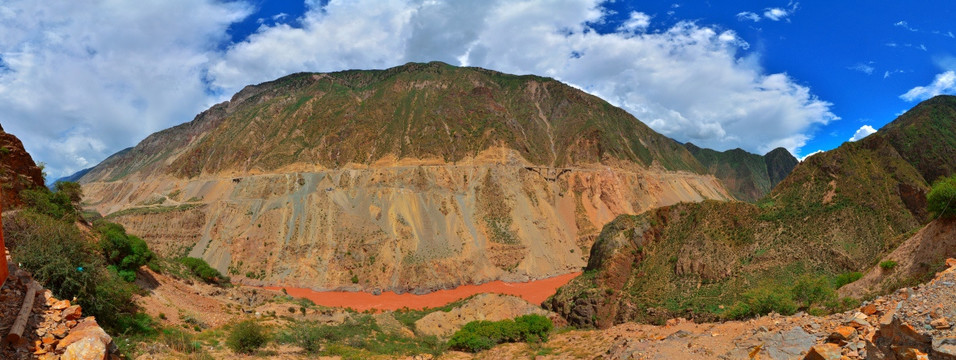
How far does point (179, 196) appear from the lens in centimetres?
7144

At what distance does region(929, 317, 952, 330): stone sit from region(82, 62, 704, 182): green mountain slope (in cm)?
6725

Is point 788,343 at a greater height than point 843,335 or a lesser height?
lesser

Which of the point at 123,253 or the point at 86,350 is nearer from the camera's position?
the point at 86,350

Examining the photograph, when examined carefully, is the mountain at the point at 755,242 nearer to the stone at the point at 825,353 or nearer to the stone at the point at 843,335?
the stone at the point at 843,335

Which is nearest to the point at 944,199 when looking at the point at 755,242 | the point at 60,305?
the point at 755,242

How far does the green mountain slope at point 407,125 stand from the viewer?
75562 millimetres

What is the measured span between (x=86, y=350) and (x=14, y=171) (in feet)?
53.4

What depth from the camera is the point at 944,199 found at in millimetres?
14828

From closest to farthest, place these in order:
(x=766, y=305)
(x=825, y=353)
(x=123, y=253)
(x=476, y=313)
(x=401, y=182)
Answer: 1. (x=825, y=353)
2. (x=766, y=305)
3. (x=123, y=253)
4. (x=476, y=313)
5. (x=401, y=182)

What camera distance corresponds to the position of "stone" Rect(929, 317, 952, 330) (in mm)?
6629

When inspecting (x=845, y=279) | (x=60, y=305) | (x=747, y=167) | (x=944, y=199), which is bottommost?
(x=845, y=279)

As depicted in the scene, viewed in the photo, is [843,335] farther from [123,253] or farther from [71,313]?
[123,253]

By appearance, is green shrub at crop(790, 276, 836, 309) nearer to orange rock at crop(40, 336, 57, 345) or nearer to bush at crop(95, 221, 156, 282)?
orange rock at crop(40, 336, 57, 345)

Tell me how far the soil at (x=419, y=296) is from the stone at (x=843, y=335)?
109ft
